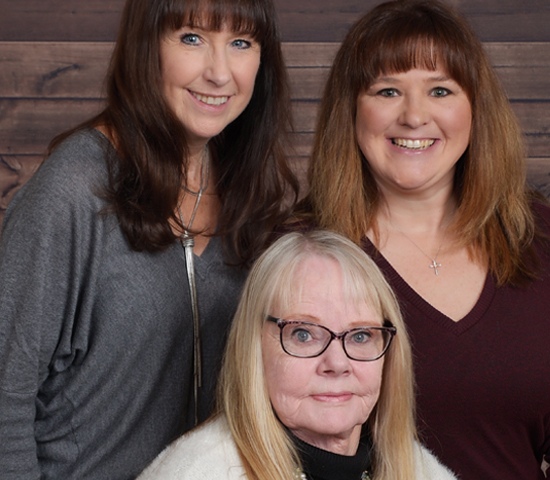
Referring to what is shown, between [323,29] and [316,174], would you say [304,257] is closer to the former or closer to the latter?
[316,174]

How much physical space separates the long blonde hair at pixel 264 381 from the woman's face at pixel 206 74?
0.35 meters

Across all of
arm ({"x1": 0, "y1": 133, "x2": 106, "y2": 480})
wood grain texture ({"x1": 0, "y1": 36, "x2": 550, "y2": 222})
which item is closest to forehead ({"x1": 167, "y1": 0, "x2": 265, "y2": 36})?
arm ({"x1": 0, "y1": 133, "x2": 106, "y2": 480})

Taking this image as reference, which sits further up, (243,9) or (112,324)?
(243,9)

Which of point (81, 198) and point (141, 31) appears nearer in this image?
point (81, 198)

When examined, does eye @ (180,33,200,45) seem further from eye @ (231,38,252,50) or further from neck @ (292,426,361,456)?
neck @ (292,426,361,456)

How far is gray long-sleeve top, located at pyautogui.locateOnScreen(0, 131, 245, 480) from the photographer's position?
6.64 ft

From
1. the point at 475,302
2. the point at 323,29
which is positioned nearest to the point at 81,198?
the point at 475,302

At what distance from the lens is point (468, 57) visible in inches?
90.8

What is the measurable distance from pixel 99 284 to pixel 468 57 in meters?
0.87

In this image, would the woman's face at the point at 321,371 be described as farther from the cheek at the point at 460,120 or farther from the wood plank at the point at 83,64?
the wood plank at the point at 83,64

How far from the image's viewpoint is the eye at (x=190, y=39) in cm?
219

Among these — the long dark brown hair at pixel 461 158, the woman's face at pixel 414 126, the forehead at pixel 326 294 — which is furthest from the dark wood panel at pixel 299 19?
the forehead at pixel 326 294

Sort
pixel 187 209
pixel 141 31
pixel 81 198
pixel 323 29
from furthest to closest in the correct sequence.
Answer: pixel 323 29
pixel 187 209
pixel 141 31
pixel 81 198

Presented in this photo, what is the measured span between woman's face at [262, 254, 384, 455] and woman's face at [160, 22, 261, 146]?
0.45 meters
